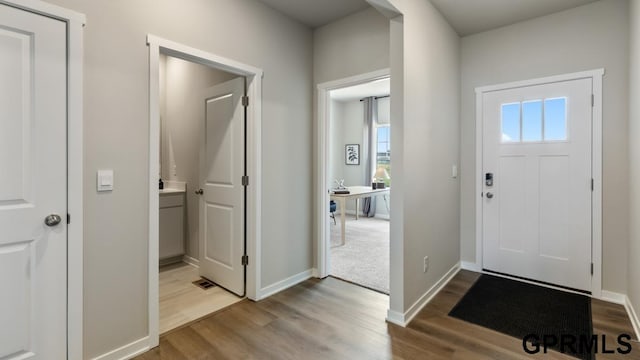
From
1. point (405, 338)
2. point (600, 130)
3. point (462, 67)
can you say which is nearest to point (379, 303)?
point (405, 338)

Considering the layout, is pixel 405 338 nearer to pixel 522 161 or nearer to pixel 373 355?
pixel 373 355

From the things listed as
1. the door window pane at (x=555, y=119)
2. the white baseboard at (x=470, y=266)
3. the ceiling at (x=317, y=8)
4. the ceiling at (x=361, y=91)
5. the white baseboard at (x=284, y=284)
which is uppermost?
the ceiling at (x=361, y=91)

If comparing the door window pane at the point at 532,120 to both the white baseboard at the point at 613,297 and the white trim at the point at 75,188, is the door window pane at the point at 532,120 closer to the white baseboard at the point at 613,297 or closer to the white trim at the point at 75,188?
the white baseboard at the point at 613,297

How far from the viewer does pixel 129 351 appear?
6.45ft

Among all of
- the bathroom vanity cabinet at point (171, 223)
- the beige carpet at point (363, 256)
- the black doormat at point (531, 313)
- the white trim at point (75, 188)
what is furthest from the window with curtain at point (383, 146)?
the white trim at point (75, 188)

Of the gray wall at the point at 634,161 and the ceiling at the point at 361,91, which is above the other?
the ceiling at the point at 361,91

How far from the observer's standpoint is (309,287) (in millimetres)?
3082

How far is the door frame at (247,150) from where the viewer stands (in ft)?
6.70

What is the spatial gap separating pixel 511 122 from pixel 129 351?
383 centimetres

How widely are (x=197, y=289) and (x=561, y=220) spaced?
3568mm

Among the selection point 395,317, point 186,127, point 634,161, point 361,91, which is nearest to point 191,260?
point 186,127


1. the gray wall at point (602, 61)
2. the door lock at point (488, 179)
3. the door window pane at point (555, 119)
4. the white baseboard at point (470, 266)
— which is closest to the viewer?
the gray wall at point (602, 61)

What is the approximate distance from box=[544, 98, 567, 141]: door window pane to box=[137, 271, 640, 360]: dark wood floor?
1.53m

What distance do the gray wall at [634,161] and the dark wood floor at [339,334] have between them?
12.5 inches
